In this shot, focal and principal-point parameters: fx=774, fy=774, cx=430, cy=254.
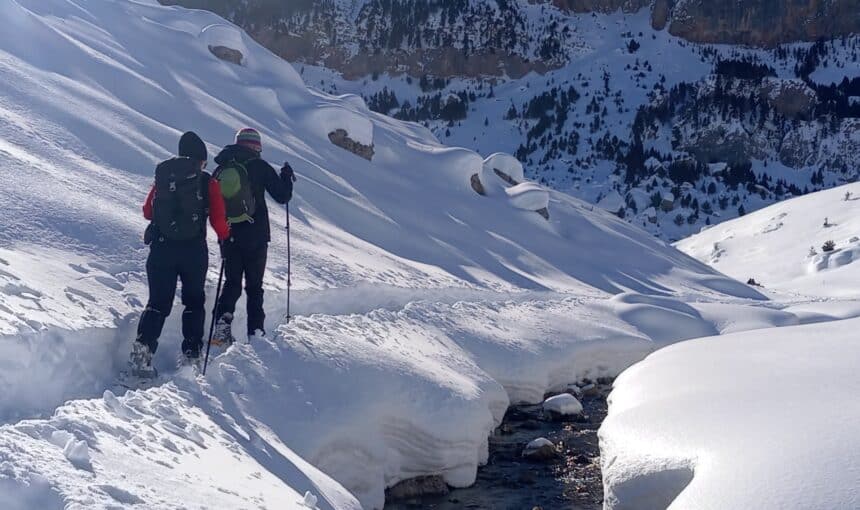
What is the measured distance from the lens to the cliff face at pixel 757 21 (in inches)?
4670

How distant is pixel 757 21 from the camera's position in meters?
120

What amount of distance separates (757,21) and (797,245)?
92.3 metres

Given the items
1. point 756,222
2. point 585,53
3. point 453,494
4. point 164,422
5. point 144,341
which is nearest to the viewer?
point 164,422

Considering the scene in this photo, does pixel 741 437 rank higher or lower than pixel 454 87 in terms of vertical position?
lower

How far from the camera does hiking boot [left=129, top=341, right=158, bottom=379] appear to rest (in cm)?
598

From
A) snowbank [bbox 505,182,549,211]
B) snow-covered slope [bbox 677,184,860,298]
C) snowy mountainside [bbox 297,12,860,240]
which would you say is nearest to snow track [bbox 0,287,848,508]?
snowbank [bbox 505,182,549,211]

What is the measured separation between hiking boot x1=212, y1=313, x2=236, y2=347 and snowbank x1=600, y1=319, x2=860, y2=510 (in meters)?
3.45

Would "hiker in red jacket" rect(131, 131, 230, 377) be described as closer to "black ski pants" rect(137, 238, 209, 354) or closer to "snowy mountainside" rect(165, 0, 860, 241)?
"black ski pants" rect(137, 238, 209, 354)

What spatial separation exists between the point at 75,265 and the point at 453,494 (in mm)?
4084

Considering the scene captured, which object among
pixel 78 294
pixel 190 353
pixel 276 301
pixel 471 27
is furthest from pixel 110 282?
pixel 471 27

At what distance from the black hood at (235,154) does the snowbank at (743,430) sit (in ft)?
13.3

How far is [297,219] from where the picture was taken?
1381 cm

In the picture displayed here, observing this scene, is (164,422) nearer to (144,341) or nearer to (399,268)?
(144,341)

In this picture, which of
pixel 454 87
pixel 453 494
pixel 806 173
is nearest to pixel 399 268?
pixel 453 494
